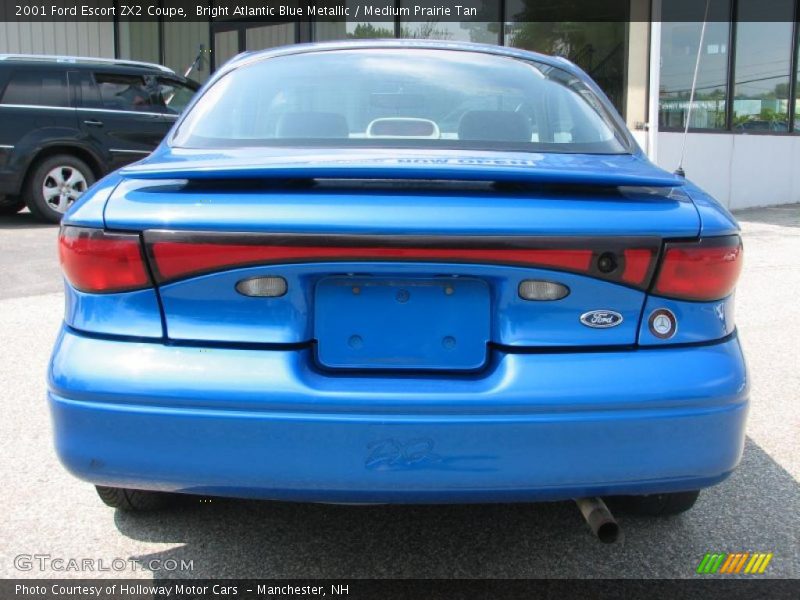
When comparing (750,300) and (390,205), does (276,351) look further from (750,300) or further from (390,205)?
(750,300)

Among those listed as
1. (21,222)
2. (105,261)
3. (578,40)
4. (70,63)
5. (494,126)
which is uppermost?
(578,40)

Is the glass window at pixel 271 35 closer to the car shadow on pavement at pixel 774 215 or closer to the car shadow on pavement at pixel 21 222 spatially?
the car shadow on pavement at pixel 21 222

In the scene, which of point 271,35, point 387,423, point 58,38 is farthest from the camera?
point 58,38

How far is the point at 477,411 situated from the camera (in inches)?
74.7

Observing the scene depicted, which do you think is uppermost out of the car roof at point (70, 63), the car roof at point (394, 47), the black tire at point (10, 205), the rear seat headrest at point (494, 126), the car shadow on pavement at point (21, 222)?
the car roof at point (70, 63)

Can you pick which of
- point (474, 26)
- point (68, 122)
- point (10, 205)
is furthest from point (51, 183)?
point (474, 26)

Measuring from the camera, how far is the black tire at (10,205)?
9802mm

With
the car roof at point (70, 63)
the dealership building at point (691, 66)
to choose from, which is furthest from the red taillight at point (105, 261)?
the dealership building at point (691, 66)

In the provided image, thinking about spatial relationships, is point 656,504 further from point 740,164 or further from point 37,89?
point 740,164

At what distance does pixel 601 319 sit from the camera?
1986 mm

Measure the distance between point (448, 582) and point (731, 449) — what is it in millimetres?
881

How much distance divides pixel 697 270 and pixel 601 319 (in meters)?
0.27

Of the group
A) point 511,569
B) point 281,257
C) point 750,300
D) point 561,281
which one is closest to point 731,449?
point 561,281
